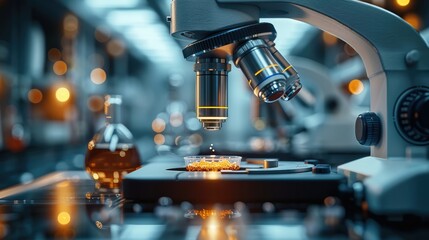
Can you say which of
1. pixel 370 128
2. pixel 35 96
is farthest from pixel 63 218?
pixel 35 96

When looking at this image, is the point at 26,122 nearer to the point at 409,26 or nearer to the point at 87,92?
the point at 87,92

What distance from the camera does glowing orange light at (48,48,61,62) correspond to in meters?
3.81

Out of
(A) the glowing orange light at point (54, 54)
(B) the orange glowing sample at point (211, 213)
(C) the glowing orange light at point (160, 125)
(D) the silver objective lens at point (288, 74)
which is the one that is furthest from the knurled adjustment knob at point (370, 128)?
(A) the glowing orange light at point (54, 54)

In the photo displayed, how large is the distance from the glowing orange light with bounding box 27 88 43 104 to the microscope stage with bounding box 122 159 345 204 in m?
2.81

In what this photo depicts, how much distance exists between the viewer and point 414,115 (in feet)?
2.49

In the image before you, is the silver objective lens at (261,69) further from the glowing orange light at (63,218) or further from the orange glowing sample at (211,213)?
the glowing orange light at (63,218)

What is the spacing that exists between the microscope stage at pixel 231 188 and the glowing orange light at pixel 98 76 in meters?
4.93

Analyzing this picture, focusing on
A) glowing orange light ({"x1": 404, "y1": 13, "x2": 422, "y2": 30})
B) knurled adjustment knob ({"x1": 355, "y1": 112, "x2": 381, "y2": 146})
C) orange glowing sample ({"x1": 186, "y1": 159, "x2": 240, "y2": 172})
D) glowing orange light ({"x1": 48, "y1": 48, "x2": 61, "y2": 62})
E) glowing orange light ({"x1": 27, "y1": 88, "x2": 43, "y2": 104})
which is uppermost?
glowing orange light ({"x1": 404, "y1": 13, "x2": 422, "y2": 30})

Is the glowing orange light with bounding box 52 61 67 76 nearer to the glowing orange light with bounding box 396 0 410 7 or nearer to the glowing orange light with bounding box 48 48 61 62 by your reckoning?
the glowing orange light with bounding box 48 48 61 62

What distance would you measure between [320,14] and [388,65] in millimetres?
135

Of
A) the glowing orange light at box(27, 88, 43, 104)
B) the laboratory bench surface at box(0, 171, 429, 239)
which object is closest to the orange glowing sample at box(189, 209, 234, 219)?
the laboratory bench surface at box(0, 171, 429, 239)

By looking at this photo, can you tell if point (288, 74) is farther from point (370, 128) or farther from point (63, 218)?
point (63, 218)

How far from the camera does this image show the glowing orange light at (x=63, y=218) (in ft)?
2.04

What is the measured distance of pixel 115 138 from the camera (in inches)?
39.8
